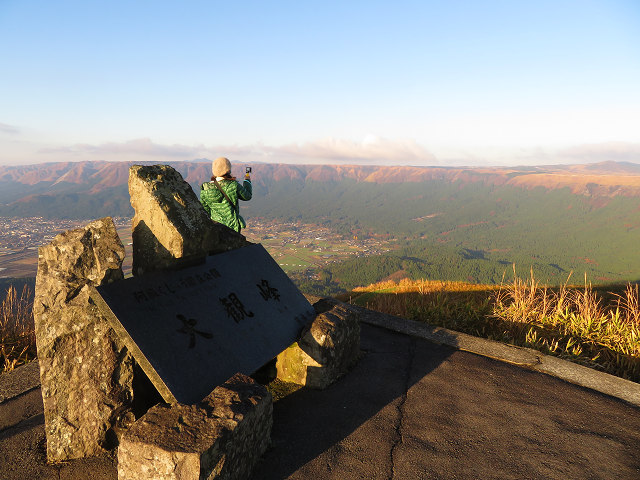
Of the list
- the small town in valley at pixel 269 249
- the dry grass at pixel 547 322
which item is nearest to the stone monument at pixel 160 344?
the dry grass at pixel 547 322

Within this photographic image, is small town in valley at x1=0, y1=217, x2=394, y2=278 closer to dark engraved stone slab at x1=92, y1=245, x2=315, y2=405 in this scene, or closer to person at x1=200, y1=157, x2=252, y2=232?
person at x1=200, y1=157, x2=252, y2=232

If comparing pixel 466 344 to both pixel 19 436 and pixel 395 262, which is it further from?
pixel 395 262

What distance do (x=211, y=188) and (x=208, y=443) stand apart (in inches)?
179

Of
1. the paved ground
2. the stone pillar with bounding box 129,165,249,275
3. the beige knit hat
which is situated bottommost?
the paved ground

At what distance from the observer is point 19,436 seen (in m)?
3.36

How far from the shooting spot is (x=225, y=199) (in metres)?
6.17

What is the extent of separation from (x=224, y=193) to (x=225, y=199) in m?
0.13

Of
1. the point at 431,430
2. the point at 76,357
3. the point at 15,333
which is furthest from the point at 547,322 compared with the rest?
the point at 15,333

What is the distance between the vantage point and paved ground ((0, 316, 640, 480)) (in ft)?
9.61

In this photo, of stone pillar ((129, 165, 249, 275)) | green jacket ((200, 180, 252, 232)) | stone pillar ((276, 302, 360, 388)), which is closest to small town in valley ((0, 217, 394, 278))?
green jacket ((200, 180, 252, 232))

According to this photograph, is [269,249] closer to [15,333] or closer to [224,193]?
[15,333]

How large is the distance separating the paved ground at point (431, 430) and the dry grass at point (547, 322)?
1563 millimetres

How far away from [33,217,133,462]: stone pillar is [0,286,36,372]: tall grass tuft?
3234mm

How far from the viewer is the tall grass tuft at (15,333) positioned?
17.8 feet
